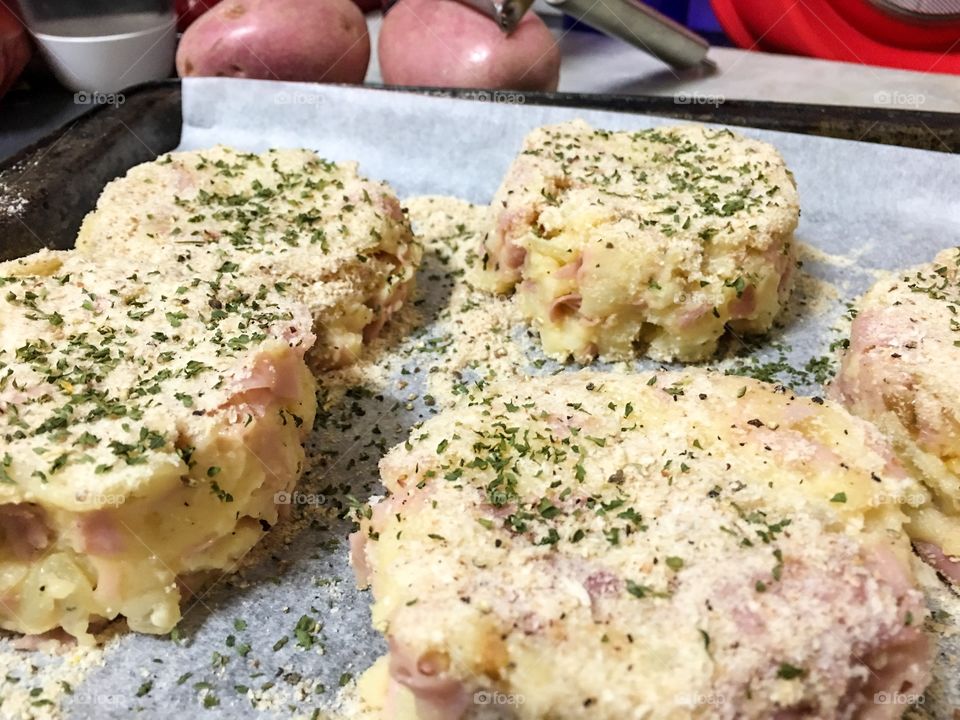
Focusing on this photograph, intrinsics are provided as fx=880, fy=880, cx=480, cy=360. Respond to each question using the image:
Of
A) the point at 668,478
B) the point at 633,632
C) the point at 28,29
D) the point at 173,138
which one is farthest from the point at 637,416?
the point at 28,29

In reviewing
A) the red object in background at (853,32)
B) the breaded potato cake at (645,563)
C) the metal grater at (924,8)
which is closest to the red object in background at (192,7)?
the red object in background at (853,32)

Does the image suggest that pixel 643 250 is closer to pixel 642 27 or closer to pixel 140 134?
pixel 140 134

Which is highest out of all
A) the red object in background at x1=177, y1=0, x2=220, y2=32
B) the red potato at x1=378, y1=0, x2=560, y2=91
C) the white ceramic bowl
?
the red potato at x1=378, y1=0, x2=560, y2=91

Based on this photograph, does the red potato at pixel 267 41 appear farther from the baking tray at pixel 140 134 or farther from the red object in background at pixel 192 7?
the red object in background at pixel 192 7

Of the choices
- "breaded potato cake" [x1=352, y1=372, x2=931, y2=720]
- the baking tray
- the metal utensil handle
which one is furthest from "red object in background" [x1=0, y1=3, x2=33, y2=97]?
"breaded potato cake" [x1=352, y1=372, x2=931, y2=720]

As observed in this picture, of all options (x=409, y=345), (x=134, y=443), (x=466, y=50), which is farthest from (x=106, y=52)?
(x=134, y=443)

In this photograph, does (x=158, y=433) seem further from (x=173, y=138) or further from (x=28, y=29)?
(x=28, y=29)

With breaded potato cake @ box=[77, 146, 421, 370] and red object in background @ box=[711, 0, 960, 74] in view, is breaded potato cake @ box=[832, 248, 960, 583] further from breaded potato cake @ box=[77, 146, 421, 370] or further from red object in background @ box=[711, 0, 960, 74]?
red object in background @ box=[711, 0, 960, 74]

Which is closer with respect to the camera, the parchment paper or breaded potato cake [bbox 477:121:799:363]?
the parchment paper
